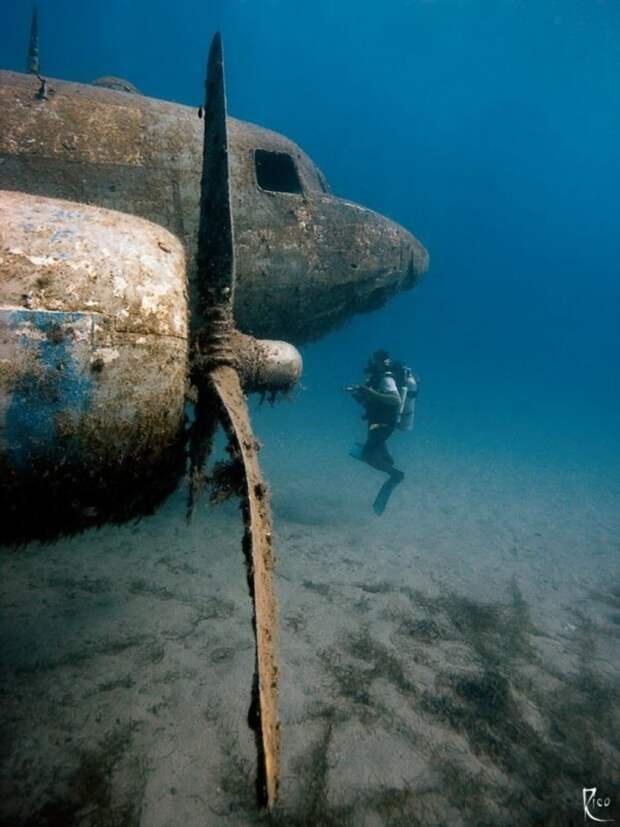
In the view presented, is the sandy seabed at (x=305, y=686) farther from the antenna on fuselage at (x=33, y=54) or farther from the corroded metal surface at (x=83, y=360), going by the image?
the antenna on fuselage at (x=33, y=54)

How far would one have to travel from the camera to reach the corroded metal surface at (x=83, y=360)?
1669 millimetres

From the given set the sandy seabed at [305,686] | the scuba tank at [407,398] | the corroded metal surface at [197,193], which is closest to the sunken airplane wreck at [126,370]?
the corroded metal surface at [197,193]

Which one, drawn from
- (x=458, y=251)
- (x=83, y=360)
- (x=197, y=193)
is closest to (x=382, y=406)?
(x=197, y=193)

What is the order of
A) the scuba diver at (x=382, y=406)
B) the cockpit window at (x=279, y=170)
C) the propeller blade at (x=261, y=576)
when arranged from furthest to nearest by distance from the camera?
the scuba diver at (x=382, y=406)
the cockpit window at (x=279, y=170)
the propeller blade at (x=261, y=576)

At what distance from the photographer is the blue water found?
30.2 feet

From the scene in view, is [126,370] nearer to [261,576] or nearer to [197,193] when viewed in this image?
[261,576]

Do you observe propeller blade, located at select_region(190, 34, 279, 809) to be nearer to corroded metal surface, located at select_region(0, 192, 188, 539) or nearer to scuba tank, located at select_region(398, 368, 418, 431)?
corroded metal surface, located at select_region(0, 192, 188, 539)

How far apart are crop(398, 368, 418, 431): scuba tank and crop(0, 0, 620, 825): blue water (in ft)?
7.41

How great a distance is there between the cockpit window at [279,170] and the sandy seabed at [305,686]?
5.27 meters

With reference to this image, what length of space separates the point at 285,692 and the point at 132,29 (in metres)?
92.5

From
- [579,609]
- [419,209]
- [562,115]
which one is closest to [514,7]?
[562,115]

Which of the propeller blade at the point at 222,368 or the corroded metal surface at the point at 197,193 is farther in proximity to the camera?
the corroded metal surface at the point at 197,193

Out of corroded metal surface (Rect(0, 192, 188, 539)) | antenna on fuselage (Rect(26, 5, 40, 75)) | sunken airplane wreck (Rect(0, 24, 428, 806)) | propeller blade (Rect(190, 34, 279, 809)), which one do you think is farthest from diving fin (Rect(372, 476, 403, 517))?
antenna on fuselage (Rect(26, 5, 40, 75))

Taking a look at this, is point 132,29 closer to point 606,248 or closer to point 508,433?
point 508,433
